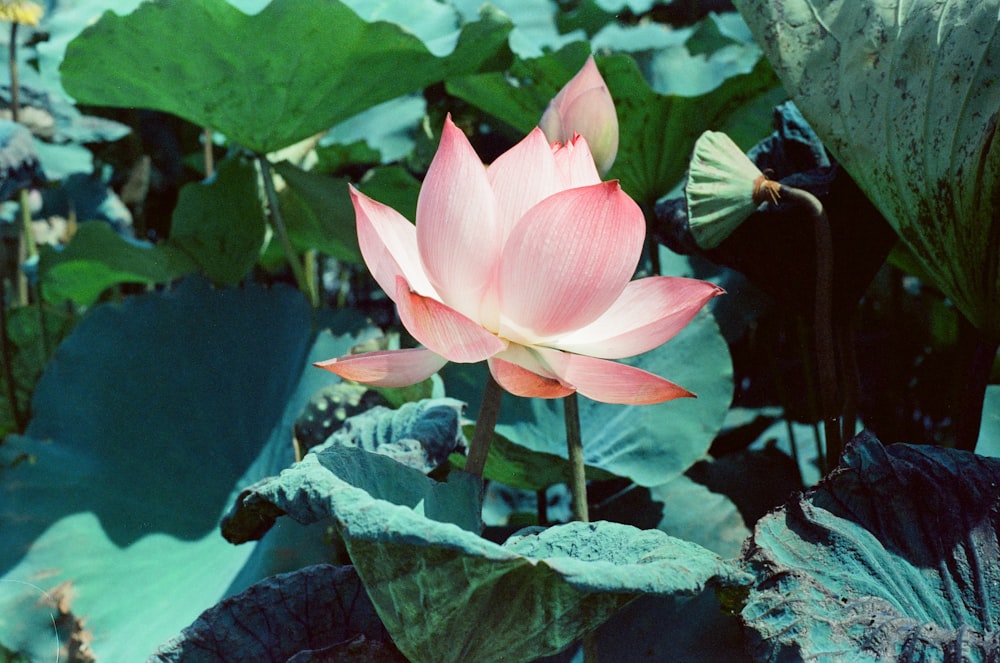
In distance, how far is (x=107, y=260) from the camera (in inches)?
44.8

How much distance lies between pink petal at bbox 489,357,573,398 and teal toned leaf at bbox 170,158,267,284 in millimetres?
794

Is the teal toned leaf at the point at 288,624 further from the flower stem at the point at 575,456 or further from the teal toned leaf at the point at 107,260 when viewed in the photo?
the teal toned leaf at the point at 107,260

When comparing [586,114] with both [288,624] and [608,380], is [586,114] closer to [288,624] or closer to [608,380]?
[608,380]

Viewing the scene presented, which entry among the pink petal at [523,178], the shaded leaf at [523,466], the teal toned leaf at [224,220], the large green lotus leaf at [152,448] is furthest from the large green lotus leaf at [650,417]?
the teal toned leaf at [224,220]

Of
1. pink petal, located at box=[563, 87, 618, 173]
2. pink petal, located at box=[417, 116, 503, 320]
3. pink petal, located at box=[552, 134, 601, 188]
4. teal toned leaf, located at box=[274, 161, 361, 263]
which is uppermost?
teal toned leaf, located at box=[274, 161, 361, 263]

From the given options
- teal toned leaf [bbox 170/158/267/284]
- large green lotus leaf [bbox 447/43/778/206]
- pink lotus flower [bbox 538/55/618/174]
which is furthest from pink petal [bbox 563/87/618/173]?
teal toned leaf [bbox 170/158/267/284]

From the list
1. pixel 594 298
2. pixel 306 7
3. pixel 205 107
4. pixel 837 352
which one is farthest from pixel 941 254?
pixel 205 107

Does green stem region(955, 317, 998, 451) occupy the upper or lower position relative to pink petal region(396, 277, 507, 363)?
lower

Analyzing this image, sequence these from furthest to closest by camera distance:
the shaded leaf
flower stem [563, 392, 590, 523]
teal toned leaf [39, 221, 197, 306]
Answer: teal toned leaf [39, 221, 197, 306] < the shaded leaf < flower stem [563, 392, 590, 523]

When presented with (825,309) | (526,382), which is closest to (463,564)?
(526,382)

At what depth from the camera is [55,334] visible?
142 cm

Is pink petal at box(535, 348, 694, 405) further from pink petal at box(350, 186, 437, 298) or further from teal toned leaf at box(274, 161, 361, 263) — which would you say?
teal toned leaf at box(274, 161, 361, 263)

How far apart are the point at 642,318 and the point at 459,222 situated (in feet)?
0.34

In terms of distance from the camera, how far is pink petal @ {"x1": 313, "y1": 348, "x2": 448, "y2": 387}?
39 cm
